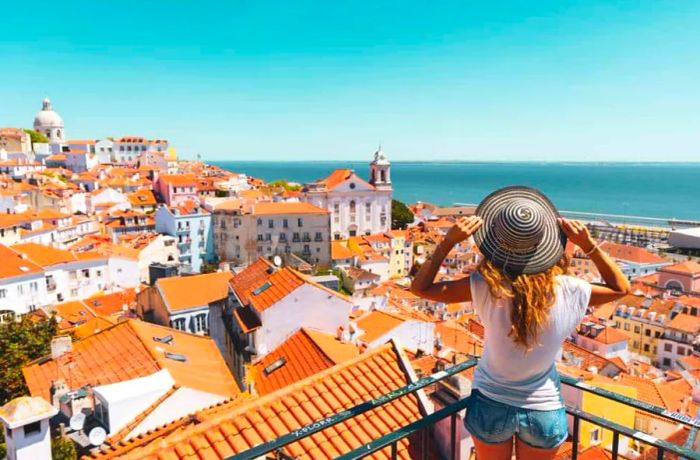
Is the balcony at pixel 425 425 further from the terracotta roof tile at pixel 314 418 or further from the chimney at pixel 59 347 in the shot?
the chimney at pixel 59 347

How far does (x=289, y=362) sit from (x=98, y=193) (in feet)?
176

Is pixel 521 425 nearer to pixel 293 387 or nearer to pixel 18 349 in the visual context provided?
pixel 293 387

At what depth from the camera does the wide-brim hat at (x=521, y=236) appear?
7.82 feet

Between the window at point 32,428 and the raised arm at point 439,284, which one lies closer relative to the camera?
the raised arm at point 439,284

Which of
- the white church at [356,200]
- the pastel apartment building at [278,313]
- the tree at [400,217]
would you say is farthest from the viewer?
the tree at [400,217]

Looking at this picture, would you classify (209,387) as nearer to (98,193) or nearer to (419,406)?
(419,406)

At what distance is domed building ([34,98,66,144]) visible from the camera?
97500 mm

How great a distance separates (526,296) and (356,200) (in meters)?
62.2

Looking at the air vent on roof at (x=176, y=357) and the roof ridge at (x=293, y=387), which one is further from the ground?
the roof ridge at (x=293, y=387)

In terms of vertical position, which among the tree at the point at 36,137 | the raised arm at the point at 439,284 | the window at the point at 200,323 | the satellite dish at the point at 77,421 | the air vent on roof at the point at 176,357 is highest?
the tree at the point at 36,137

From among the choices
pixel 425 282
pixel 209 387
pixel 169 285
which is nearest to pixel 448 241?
pixel 425 282

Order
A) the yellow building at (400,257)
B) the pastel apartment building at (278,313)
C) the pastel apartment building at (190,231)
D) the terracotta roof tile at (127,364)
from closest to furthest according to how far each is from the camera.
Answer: the terracotta roof tile at (127,364)
the pastel apartment building at (278,313)
the pastel apartment building at (190,231)
the yellow building at (400,257)

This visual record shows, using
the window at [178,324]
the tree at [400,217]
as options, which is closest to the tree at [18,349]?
the window at [178,324]

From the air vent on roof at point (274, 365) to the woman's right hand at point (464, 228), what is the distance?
9.30 m
